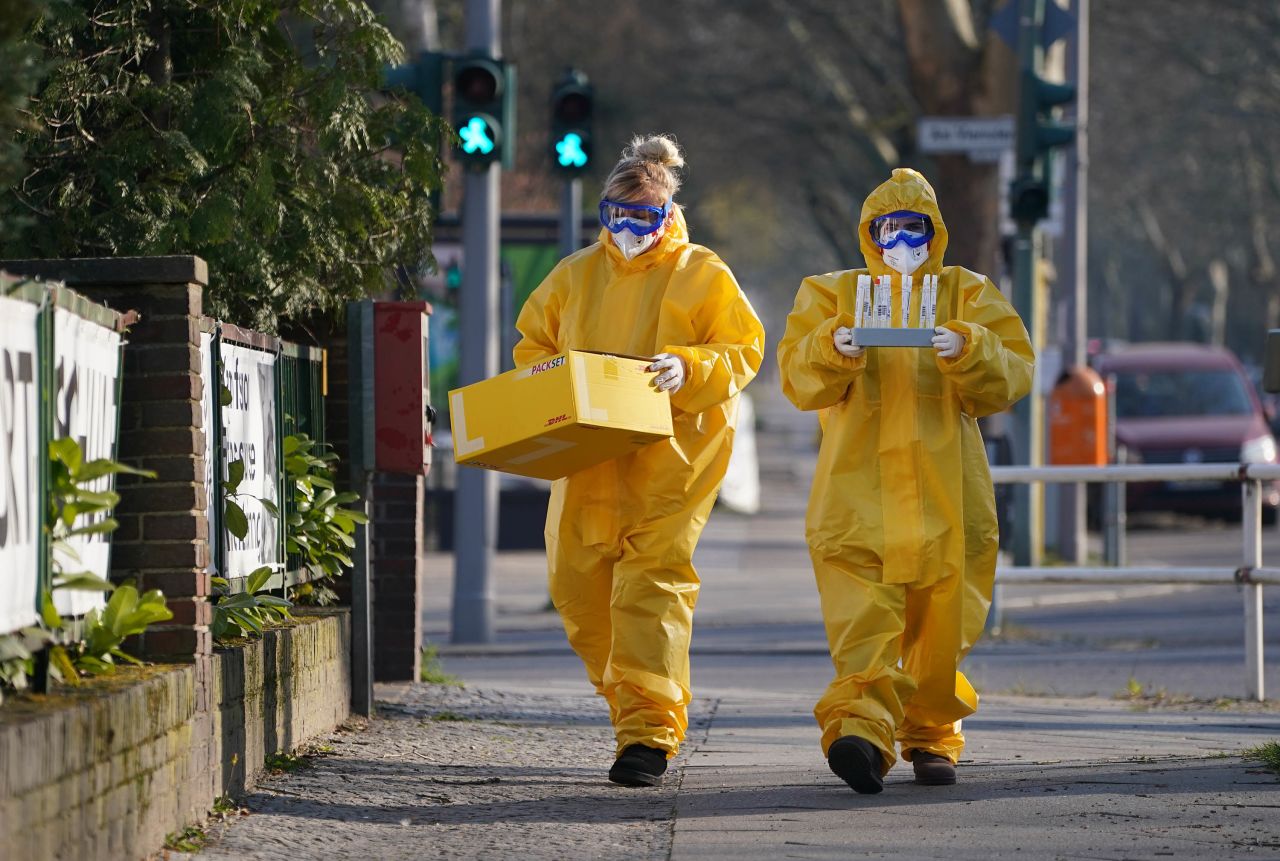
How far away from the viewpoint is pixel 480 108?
12.1 m

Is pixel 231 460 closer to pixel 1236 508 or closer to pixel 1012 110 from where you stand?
pixel 1012 110

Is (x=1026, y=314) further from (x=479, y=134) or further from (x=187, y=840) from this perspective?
(x=187, y=840)

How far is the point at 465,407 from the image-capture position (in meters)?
6.63

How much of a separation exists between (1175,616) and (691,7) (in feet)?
61.1

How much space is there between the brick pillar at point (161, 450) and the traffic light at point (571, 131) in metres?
8.16

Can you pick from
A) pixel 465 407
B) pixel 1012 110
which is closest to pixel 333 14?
pixel 465 407

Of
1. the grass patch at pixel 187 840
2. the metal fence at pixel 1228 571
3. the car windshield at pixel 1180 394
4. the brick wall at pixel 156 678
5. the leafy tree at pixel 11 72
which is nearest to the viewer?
the leafy tree at pixel 11 72

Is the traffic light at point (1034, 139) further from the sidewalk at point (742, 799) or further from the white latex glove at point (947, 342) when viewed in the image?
the white latex glove at point (947, 342)

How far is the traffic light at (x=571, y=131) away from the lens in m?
13.8

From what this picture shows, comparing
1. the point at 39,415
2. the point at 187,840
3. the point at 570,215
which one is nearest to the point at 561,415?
the point at 187,840

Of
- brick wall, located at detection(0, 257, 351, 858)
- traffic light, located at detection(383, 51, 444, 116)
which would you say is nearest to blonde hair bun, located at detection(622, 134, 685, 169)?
brick wall, located at detection(0, 257, 351, 858)

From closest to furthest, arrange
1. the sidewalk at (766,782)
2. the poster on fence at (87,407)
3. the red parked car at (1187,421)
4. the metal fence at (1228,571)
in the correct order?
the poster on fence at (87,407)
the sidewalk at (766,782)
the metal fence at (1228,571)
the red parked car at (1187,421)

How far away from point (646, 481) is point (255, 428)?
1301 millimetres

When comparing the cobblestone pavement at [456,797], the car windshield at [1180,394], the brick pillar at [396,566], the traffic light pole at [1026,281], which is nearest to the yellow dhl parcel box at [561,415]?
the cobblestone pavement at [456,797]
